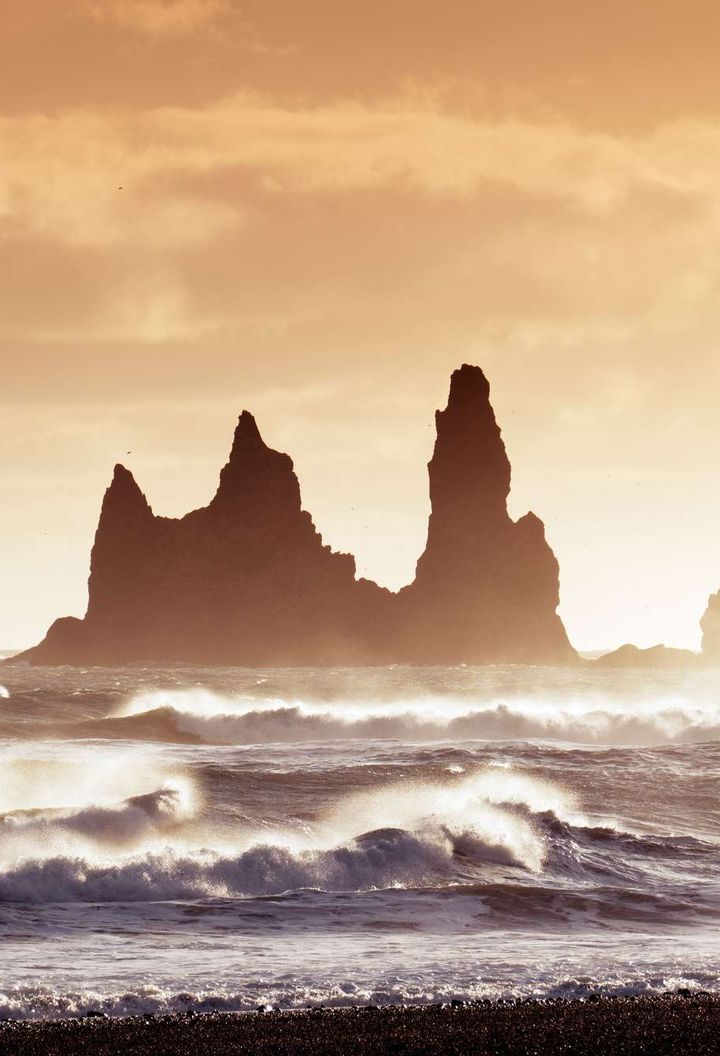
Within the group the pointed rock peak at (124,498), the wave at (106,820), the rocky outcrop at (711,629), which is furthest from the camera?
the pointed rock peak at (124,498)

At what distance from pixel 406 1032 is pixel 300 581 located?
518 feet

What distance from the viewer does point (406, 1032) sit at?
28.5 ft

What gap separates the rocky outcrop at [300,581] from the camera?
15738 cm

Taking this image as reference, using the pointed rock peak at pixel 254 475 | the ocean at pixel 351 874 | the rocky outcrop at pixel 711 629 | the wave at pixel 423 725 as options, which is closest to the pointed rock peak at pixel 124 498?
the pointed rock peak at pixel 254 475

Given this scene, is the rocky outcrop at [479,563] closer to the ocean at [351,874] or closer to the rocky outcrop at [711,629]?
the rocky outcrop at [711,629]

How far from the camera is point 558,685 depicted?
83.1 m

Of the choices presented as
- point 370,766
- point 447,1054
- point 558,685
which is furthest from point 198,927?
point 558,685

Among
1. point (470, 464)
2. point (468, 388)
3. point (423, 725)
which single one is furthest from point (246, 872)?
point (468, 388)

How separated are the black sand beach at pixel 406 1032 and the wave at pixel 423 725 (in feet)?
99.1

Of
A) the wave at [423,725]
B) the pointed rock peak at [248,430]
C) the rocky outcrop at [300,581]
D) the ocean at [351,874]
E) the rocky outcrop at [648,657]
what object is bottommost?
the ocean at [351,874]

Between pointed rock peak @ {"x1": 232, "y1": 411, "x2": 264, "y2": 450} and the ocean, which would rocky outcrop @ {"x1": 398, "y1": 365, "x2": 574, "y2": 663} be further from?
the ocean

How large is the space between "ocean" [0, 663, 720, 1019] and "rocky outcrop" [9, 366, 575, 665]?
12551 centimetres

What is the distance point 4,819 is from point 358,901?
6.12 metres

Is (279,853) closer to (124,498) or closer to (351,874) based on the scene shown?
(351,874)
